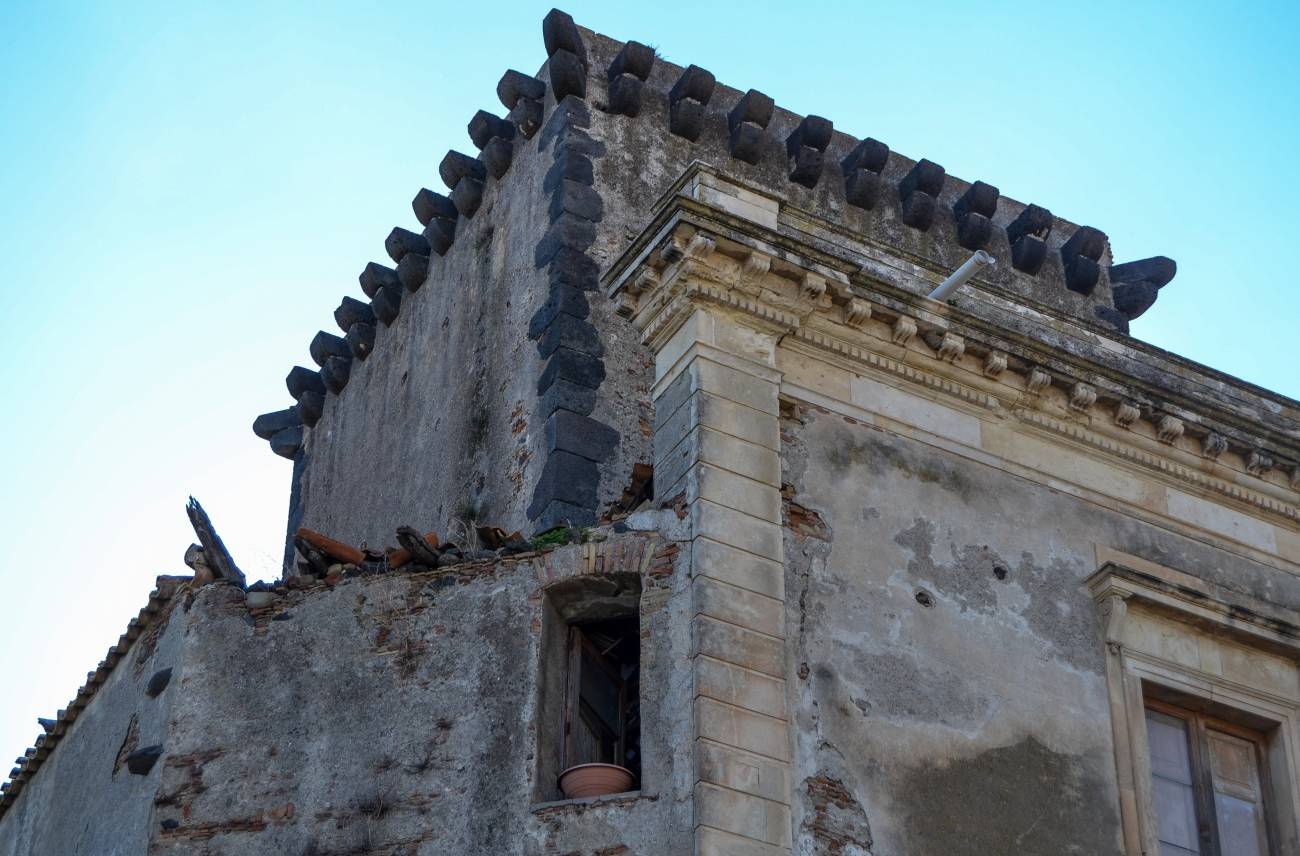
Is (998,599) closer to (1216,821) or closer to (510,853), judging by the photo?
(1216,821)

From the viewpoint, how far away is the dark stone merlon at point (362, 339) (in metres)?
20.6

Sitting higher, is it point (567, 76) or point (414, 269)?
point (567, 76)

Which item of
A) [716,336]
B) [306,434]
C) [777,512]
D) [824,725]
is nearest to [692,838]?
[824,725]

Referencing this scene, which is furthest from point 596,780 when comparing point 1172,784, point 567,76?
point 567,76

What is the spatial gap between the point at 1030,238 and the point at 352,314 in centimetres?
653

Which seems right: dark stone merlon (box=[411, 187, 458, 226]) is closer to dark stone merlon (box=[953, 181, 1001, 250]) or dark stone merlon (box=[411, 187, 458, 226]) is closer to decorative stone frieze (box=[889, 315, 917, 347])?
dark stone merlon (box=[953, 181, 1001, 250])

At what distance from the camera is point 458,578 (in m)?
13.4

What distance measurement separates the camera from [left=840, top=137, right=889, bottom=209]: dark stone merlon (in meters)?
19.2

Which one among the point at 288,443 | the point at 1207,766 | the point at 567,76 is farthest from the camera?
the point at 288,443

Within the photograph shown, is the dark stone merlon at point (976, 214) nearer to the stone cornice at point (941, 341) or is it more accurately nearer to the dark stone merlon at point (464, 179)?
the stone cornice at point (941, 341)

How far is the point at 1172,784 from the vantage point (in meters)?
13.9

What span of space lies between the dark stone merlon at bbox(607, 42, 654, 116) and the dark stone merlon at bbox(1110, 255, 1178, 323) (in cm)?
541

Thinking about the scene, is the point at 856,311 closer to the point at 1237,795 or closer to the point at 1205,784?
the point at 1205,784

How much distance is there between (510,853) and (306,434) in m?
10.1
